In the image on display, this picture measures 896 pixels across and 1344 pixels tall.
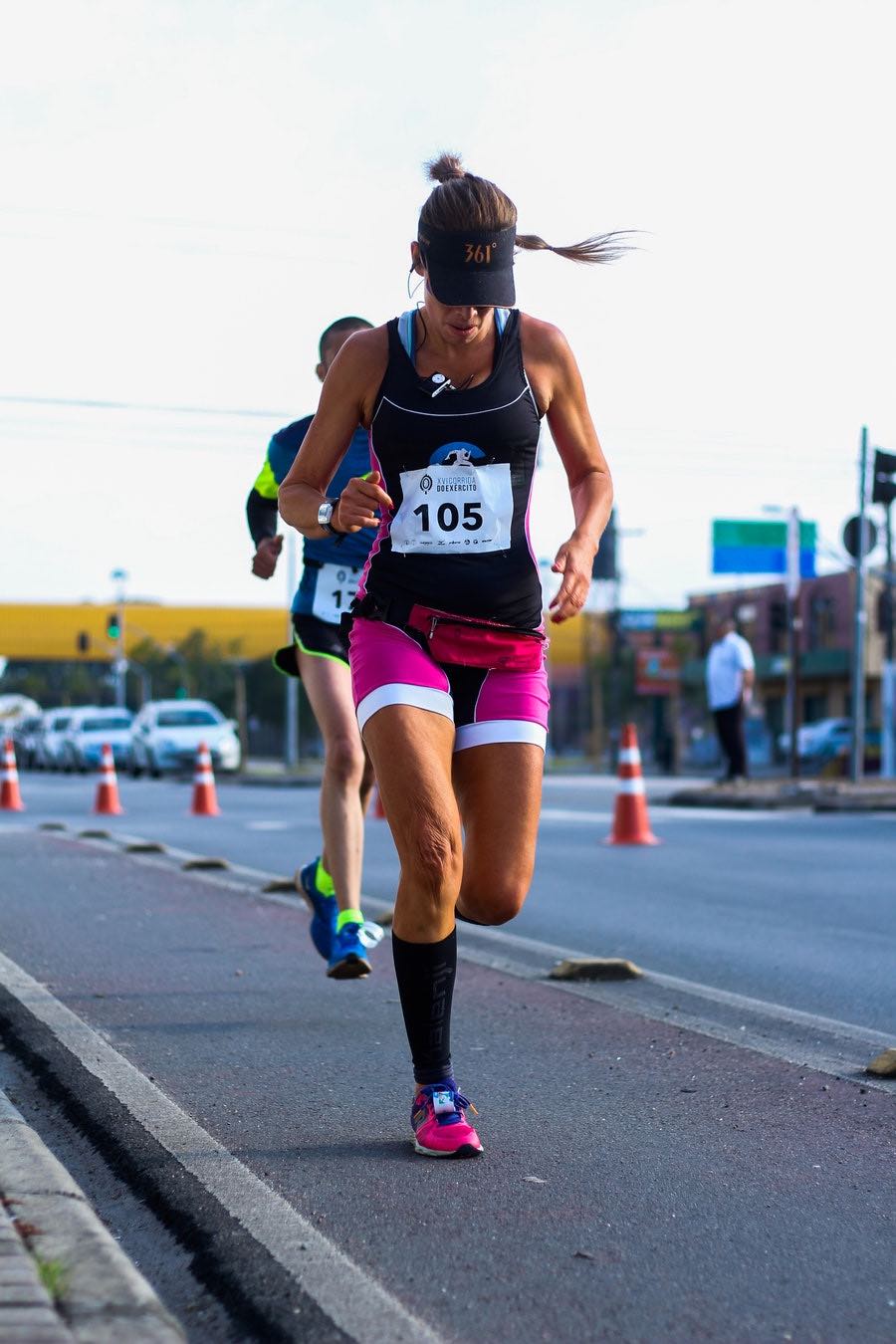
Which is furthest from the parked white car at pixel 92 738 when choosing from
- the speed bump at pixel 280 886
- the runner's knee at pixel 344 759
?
the runner's knee at pixel 344 759

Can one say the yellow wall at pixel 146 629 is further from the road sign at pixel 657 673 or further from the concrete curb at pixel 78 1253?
the concrete curb at pixel 78 1253

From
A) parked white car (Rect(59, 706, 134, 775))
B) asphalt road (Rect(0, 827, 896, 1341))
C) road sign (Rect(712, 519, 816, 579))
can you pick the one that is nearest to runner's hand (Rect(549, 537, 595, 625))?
asphalt road (Rect(0, 827, 896, 1341))

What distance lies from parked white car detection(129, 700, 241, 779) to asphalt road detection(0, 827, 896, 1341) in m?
28.4

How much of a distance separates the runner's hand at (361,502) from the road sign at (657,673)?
2281 inches

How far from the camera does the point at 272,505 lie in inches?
257

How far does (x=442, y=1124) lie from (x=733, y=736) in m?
15.3

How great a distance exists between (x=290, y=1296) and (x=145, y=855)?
367 inches

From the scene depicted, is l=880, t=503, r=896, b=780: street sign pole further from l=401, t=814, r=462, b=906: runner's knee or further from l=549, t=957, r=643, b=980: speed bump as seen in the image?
l=401, t=814, r=462, b=906: runner's knee

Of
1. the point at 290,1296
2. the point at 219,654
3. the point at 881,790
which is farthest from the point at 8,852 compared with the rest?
the point at 219,654

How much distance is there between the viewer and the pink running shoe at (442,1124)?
374cm

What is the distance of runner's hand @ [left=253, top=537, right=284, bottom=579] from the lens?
20.1ft

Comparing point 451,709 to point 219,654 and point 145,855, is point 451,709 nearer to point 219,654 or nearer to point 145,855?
point 145,855

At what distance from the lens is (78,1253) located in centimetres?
285

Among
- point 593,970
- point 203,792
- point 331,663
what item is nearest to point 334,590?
point 331,663
